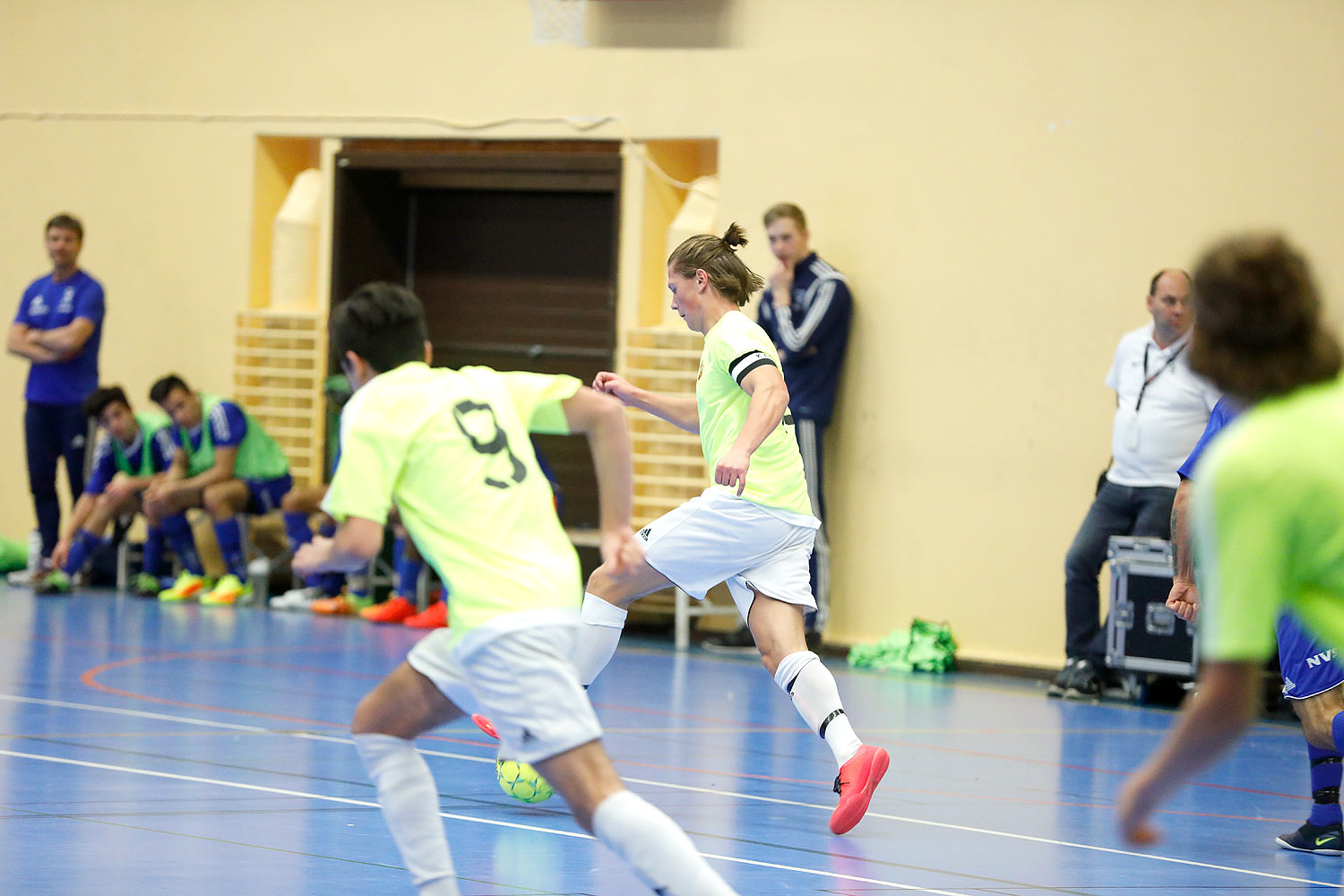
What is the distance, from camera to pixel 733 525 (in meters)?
5.53

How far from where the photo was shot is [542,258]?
12.4 meters

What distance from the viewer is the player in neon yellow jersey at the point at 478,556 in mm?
3178

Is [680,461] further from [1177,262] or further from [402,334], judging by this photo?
[402,334]

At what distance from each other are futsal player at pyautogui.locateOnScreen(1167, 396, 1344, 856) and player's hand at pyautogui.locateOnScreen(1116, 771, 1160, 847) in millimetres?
2571

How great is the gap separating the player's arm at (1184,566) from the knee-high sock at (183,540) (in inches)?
332

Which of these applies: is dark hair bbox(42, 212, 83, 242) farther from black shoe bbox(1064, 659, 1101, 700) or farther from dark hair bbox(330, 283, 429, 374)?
dark hair bbox(330, 283, 429, 374)

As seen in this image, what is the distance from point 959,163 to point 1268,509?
8.18 metres

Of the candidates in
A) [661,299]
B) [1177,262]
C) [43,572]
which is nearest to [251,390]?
[43,572]

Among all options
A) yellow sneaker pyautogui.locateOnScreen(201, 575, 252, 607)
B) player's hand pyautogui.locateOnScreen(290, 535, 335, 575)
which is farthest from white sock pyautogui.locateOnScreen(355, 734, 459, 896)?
yellow sneaker pyautogui.locateOnScreen(201, 575, 252, 607)

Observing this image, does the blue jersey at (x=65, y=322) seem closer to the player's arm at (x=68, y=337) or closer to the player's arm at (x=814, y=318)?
the player's arm at (x=68, y=337)

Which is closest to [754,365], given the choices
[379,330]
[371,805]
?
[371,805]

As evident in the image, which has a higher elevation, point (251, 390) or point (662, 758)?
point (251, 390)

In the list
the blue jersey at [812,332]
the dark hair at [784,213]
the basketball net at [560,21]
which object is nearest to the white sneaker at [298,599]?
the blue jersey at [812,332]

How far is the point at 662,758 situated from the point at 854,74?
5705mm
